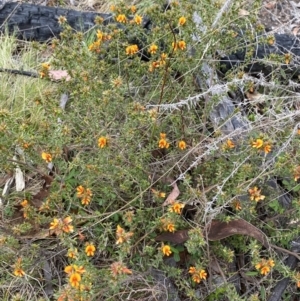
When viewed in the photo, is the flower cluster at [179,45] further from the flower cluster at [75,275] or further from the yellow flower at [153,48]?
the flower cluster at [75,275]

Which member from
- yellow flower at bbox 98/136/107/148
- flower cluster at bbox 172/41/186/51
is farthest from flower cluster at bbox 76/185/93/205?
flower cluster at bbox 172/41/186/51

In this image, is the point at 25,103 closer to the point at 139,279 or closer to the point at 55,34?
→ the point at 55,34

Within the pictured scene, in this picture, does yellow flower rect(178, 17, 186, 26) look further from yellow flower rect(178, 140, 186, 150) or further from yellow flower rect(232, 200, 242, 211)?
yellow flower rect(232, 200, 242, 211)

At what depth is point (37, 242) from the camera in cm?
219

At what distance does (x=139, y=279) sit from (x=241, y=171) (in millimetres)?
562

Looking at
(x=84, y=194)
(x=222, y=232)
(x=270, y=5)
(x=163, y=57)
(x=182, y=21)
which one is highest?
(x=182, y=21)

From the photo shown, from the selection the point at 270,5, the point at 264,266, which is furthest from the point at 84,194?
the point at 270,5

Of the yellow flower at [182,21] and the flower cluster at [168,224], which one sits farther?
the yellow flower at [182,21]

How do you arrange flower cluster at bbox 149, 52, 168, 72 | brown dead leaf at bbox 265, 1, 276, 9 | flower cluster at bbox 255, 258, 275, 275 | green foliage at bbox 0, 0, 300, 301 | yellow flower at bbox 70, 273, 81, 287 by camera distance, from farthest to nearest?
1. brown dead leaf at bbox 265, 1, 276, 9
2. flower cluster at bbox 149, 52, 168, 72
3. green foliage at bbox 0, 0, 300, 301
4. flower cluster at bbox 255, 258, 275, 275
5. yellow flower at bbox 70, 273, 81, 287

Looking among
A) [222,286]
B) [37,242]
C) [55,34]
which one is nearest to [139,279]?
[222,286]

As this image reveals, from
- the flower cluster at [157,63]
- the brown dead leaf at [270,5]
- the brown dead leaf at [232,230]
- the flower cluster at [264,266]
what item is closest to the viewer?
the flower cluster at [264,266]

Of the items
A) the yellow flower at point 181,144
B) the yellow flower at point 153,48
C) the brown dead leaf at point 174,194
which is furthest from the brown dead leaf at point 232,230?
the yellow flower at point 153,48

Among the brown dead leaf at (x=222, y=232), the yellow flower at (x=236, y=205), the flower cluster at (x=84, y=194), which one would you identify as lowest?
the brown dead leaf at (x=222, y=232)

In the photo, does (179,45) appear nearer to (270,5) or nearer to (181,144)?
(181,144)
